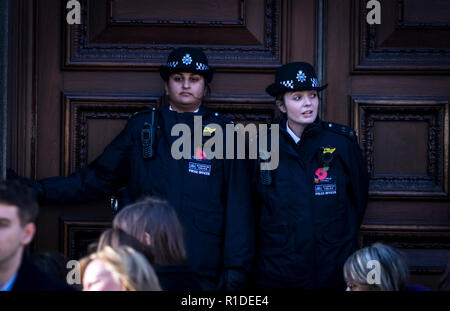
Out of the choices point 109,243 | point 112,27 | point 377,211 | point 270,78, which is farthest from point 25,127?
point 377,211

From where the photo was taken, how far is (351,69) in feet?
13.7

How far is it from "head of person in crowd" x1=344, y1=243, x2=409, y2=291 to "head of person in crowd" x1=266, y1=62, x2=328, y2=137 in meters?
1.05

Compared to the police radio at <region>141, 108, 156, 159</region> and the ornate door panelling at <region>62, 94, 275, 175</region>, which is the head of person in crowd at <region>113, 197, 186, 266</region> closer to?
the police radio at <region>141, 108, 156, 159</region>

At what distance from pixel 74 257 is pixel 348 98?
1829mm

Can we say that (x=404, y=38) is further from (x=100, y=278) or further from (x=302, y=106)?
(x=100, y=278)

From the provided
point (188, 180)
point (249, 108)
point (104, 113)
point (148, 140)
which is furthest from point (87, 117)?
point (249, 108)

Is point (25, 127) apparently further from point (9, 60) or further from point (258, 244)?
point (258, 244)

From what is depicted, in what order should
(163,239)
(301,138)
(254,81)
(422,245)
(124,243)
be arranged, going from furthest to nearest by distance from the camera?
(254,81) < (422,245) < (301,138) < (163,239) < (124,243)

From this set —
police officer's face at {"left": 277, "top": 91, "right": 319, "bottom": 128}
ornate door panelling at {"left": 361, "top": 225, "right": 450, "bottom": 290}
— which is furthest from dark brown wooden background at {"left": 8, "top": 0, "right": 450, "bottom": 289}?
police officer's face at {"left": 277, "top": 91, "right": 319, "bottom": 128}

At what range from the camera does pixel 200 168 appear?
12.6ft

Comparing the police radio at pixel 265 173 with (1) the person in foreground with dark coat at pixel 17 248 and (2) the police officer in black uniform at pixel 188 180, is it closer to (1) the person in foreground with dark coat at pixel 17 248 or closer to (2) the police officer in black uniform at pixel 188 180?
(2) the police officer in black uniform at pixel 188 180

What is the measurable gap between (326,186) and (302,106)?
0.44 metres
